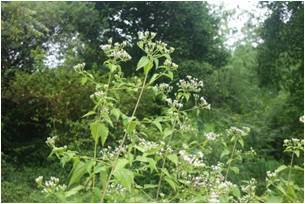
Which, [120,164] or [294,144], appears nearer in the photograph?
[120,164]

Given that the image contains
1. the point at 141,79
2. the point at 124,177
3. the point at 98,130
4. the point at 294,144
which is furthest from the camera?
the point at 141,79

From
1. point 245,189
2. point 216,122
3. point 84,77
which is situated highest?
point 84,77

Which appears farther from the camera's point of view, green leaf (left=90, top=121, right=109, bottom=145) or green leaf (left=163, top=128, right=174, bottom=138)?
green leaf (left=163, top=128, right=174, bottom=138)

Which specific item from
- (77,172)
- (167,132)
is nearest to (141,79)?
(167,132)

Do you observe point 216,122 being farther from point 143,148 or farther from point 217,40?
point 143,148

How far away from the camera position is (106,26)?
20.0 feet

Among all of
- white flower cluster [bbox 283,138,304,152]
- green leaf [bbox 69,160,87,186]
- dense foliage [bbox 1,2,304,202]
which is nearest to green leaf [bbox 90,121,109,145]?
green leaf [bbox 69,160,87,186]

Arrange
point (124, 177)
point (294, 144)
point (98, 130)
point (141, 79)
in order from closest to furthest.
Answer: point (124, 177) → point (98, 130) → point (294, 144) → point (141, 79)

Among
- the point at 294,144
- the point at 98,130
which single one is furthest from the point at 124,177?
the point at 294,144

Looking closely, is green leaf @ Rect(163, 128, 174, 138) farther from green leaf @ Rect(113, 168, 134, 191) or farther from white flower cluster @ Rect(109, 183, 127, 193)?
green leaf @ Rect(113, 168, 134, 191)

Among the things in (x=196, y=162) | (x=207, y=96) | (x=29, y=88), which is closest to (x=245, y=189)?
(x=196, y=162)

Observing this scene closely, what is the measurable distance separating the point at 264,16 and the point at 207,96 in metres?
1.22

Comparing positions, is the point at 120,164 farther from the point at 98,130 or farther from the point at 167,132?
the point at 167,132

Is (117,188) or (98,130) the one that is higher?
(98,130)
